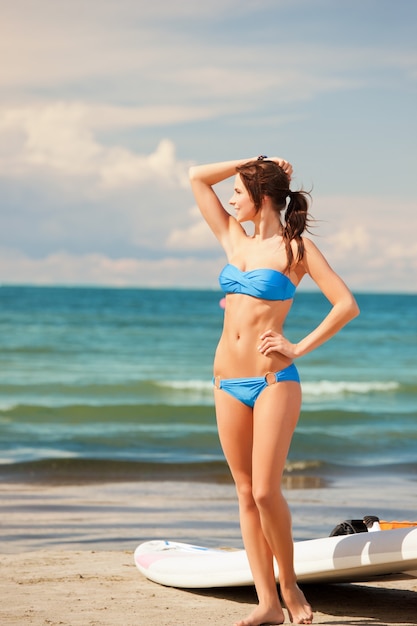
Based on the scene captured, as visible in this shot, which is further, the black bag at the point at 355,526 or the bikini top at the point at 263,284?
the black bag at the point at 355,526

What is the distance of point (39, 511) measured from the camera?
877 centimetres

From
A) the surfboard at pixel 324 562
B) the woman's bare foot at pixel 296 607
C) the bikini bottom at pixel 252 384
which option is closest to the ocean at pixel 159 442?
the surfboard at pixel 324 562

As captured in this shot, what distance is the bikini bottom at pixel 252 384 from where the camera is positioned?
4.68 metres

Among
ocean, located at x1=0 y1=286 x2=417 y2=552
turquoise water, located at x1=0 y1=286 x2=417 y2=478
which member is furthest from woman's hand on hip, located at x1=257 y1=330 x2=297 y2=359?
turquoise water, located at x1=0 y1=286 x2=417 y2=478

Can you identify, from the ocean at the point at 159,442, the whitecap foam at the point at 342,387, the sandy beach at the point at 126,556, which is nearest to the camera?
the sandy beach at the point at 126,556

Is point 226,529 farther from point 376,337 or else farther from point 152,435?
point 376,337

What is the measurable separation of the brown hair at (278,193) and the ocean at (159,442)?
331cm

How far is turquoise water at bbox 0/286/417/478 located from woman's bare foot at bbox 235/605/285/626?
6.44 meters

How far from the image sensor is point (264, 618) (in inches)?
188

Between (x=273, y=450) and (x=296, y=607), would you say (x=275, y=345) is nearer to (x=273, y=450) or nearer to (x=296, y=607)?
(x=273, y=450)

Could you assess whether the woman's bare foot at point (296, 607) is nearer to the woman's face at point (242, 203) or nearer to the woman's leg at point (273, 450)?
the woman's leg at point (273, 450)

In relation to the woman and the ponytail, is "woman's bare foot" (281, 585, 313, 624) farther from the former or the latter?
the ponytail

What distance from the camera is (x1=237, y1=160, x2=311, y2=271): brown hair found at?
15.8 ft

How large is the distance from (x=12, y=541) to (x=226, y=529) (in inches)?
62.8
